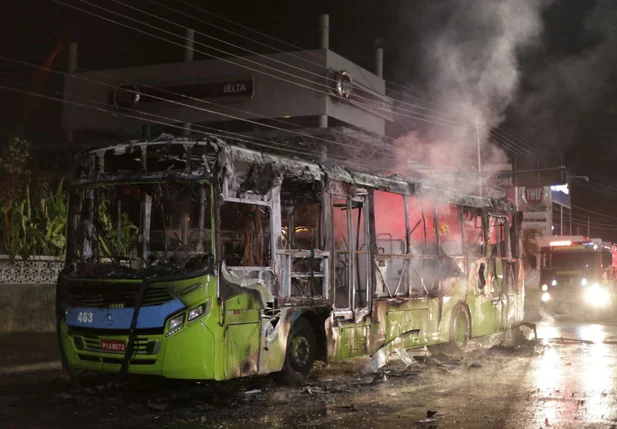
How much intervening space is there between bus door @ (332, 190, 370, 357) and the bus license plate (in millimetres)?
3221

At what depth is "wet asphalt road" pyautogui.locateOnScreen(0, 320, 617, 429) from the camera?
23.7ft

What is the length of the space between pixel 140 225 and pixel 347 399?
3.33 meters

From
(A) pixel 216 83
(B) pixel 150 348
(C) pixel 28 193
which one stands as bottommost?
(B) pixel 150 348

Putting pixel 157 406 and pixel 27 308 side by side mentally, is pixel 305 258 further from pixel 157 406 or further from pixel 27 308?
pixel 27 308

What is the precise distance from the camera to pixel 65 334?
27.9 feet

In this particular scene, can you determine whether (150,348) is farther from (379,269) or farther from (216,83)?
(216,83)

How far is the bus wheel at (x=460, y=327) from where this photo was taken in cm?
1334

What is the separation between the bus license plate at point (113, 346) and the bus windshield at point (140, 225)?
0.82m

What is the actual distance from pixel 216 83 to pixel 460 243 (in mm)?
39475

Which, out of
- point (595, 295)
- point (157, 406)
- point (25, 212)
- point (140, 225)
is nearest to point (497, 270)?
point (140, 225)

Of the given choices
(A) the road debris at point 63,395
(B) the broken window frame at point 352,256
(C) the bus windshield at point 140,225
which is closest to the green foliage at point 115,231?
(C) the bus windshield at point 140,225

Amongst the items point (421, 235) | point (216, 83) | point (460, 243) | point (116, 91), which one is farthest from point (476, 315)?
point (116, 91)

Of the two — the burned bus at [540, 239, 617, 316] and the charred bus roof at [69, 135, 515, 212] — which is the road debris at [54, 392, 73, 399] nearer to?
the charred bus roof at [69, 135, 515, 212]

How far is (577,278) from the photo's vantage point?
88.4ft
